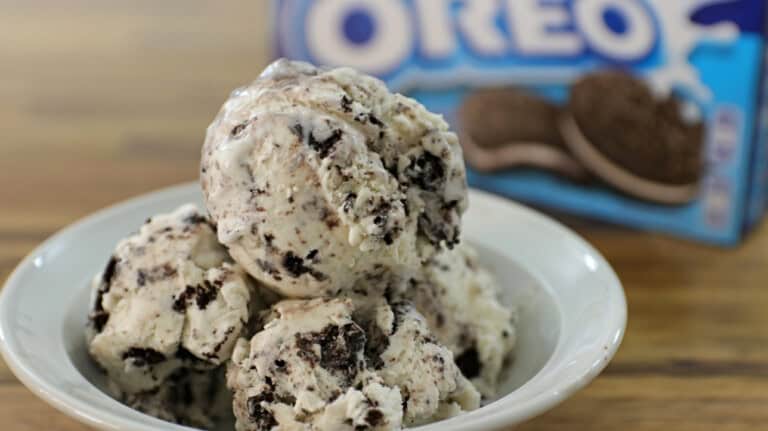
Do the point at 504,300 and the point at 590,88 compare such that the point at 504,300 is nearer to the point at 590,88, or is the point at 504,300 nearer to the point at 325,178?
the point at 325,178

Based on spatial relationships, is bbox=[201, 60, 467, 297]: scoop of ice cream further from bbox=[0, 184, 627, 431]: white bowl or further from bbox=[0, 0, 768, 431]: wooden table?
bbox=[0, 0, 768, 431]: wooden table

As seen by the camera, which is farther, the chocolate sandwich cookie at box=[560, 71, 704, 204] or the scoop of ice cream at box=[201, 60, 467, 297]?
the chocolate sandwich cookie at box=[560, 71, 704, 204]

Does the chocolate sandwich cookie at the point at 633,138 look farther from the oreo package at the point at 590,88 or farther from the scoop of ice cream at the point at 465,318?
the scoop of ice cream at the point at 465,318

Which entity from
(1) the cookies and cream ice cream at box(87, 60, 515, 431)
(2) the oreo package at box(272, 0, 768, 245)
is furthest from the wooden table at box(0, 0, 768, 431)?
(1) the cookies and cream ice cream at box(87, 60, 515, 431)

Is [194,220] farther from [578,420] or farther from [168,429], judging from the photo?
[578,420]

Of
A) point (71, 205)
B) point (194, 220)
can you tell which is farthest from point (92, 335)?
point (71, 205)

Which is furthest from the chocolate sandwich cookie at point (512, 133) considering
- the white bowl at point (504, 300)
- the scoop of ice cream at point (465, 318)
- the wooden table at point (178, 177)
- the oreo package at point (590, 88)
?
the scoop of ice cream at point (465, 318)
